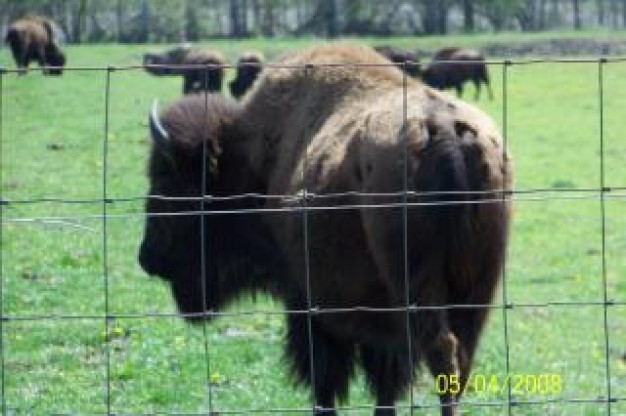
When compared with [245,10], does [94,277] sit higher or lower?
lower

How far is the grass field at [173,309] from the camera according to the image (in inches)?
261

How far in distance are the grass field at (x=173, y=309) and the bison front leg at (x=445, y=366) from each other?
0.32m

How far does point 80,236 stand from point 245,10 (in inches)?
2034

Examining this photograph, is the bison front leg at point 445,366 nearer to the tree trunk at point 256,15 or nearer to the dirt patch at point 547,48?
the dirt patch at point 547,48

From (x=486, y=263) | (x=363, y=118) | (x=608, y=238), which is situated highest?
(x=363, y=118)

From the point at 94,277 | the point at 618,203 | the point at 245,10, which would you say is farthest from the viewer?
the point at 245,10

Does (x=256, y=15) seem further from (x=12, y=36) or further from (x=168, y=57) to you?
(x=12, y=36)

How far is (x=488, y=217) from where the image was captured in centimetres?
527

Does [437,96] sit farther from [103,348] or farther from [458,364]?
[103,348]

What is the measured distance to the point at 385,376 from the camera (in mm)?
6324

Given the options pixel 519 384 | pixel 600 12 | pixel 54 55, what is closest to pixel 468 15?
pixel 600 12

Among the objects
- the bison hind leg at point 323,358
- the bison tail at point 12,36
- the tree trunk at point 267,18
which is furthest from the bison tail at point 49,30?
the bison hind leg at point 323,358

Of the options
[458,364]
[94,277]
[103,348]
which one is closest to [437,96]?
[458,364]

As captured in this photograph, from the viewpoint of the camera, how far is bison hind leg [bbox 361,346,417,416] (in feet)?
20.5
